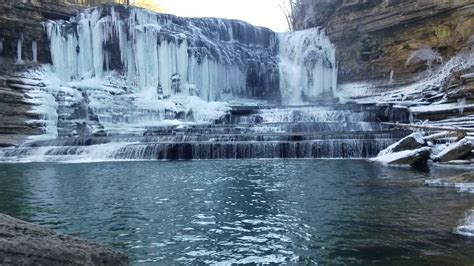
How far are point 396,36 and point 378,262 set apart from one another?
32585 millimetres

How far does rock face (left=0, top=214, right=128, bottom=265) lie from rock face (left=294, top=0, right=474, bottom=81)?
1236 inches

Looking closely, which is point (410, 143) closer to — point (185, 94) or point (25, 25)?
point (185, 94)

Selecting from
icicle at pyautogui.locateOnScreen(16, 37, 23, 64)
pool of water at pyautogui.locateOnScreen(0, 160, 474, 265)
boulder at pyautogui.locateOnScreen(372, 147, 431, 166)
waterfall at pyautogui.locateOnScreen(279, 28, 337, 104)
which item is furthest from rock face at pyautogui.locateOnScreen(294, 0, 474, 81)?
icicle at pyautogui.locateOnScreen(16, 37, 23, 64)

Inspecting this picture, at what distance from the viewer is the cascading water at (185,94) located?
21.2 m

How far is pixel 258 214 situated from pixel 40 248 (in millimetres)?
4854

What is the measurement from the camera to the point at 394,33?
34.9m

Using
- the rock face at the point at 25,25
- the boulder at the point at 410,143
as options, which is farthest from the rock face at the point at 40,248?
the rock face at the point at 25,25

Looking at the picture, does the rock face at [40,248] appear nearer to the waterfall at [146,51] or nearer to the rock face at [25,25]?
the waterfall at [146,51]

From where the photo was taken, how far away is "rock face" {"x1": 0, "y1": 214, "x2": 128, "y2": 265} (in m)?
3.66

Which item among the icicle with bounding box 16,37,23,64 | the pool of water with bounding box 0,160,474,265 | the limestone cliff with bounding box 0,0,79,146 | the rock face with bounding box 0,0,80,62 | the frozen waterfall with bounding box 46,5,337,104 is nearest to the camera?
the pool of water with bounding box 0,160,474,265

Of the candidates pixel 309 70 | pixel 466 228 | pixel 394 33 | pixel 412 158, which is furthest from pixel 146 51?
pixel 466 228

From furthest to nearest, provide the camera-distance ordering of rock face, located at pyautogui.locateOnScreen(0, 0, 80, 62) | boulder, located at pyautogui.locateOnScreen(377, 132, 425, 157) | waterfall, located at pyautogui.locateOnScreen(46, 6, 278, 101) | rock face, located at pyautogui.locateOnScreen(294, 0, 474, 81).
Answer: waterfall, located at pyautogui.locateOnScreen(46, 6, 278, 101)
rock face, located at pyautogui.locateOnScreen(0, 0, 80, 62)
rock face, located at pyautogui.locateOnScreen(294, 0, 474, 81)
boulder, located at pyautogui.locateOnScreen(377, 132, 425, 157)

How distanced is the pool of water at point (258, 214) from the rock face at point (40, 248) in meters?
1.20

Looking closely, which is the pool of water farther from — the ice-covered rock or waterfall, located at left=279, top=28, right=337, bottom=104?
waterfall, located at left=279, top=28, right=337, bottom=104
